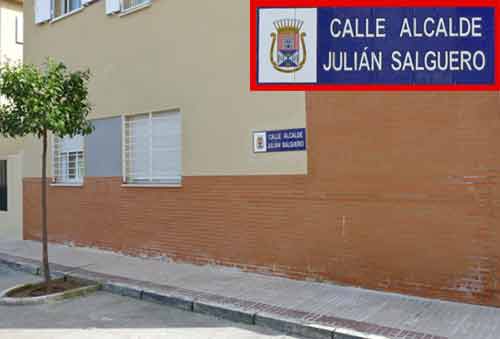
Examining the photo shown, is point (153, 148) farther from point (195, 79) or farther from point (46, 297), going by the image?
point (46, 297)

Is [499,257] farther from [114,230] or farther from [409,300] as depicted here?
[114,230]

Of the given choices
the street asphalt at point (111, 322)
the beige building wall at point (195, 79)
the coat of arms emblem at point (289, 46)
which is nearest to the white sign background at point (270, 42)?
the coat of arms emblem at point (289, 46)

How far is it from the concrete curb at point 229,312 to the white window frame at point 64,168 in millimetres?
3338

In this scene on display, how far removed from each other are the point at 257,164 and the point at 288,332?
114 inches

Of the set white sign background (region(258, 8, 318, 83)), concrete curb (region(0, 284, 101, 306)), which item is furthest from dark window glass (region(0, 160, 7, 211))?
white sign background (region(258, 8, 318, 83))

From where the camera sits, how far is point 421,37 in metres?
6.65

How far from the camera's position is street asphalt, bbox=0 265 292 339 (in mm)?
5801

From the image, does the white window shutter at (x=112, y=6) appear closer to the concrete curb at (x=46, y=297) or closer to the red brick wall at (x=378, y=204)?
the red brick wall at (x=378, y=204)

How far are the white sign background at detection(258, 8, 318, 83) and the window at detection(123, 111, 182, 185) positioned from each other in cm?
211

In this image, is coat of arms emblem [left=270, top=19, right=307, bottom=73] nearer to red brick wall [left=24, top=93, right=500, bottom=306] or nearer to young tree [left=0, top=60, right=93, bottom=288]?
red brick wall [left=24, top=93, right=500, bottom=306]

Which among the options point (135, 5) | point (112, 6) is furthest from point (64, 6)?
point (135, 5)

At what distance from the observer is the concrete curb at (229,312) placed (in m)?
5.52

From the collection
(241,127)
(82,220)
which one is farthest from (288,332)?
(82,220)

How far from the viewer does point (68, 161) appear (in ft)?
37.8
